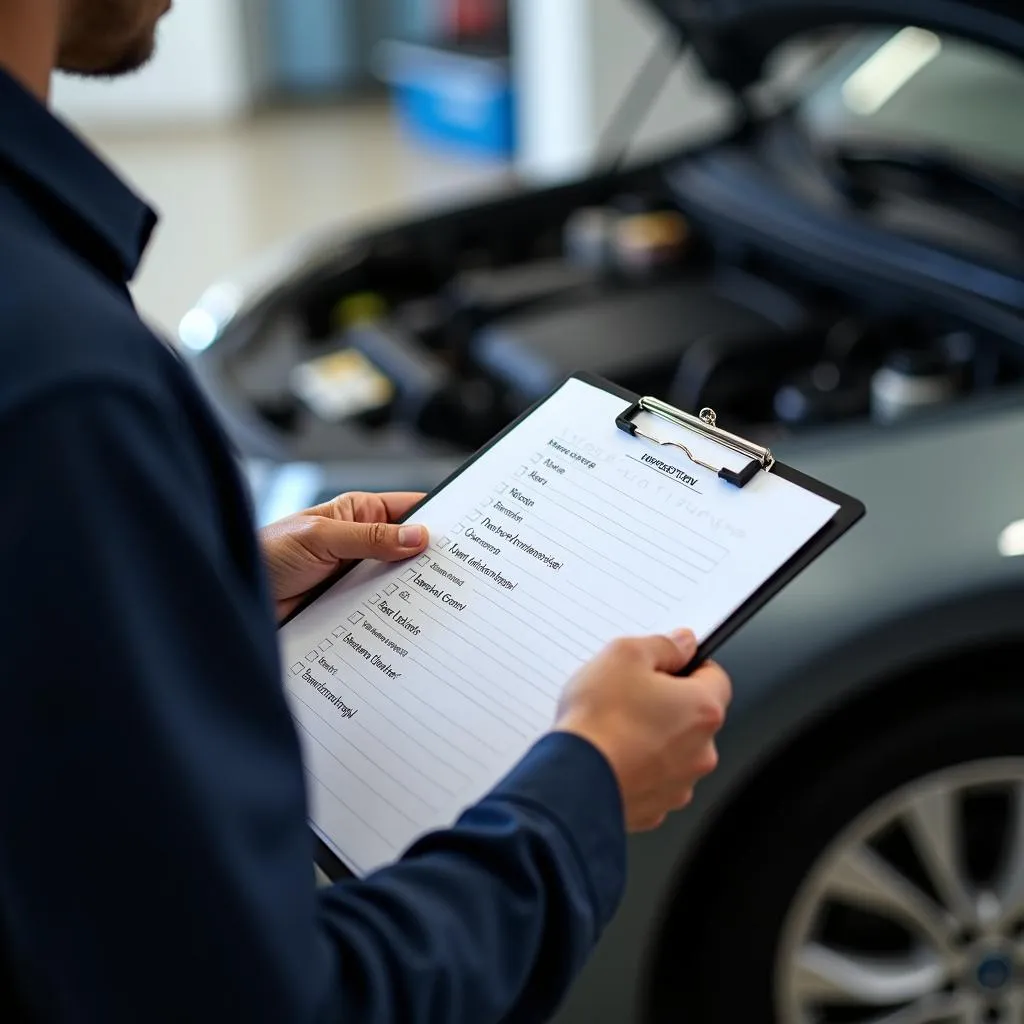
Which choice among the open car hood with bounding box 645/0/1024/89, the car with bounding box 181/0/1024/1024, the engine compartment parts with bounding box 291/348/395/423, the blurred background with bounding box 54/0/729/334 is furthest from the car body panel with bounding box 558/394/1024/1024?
the blurred background with bounding box 54/0/729/334

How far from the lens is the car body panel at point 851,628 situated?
1188mm

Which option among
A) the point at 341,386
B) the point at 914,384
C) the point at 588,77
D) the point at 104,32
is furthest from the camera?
the point at 588,77

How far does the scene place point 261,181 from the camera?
5.36m

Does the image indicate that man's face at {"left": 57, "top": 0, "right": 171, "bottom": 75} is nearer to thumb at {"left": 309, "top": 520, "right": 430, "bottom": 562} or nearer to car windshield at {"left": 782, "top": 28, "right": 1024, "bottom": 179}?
thumb at {"left": 309, "top": 520, "right": 430, "bottom": 562}

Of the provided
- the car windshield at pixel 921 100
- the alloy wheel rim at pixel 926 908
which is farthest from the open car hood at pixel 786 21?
the alloy wheel rim at pixel 926 908

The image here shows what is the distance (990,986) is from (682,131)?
3.38 metres

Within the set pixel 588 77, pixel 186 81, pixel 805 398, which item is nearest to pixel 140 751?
pixel 805 398

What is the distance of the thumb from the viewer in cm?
82

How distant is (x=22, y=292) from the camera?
1.62ft

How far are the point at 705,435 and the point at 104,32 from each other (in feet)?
1.31

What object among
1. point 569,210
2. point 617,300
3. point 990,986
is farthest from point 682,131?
point 990,986

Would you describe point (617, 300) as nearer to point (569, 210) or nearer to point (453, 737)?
point (569, 210)

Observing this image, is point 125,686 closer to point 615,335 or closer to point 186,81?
point 615,335

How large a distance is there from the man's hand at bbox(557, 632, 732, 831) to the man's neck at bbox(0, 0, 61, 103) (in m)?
0.38
